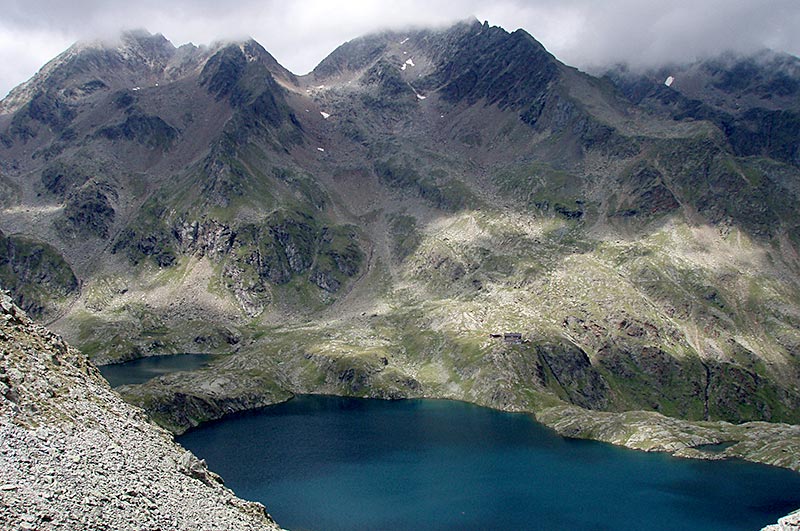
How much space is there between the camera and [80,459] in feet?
181

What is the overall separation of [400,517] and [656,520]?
55.3 m

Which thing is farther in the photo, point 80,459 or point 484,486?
point 484,486

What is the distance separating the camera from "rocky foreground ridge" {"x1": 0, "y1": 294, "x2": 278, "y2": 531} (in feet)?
161

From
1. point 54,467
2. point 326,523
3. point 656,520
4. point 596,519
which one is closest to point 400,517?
point 326,523

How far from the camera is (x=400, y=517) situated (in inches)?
5295

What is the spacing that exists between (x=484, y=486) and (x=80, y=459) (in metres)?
119

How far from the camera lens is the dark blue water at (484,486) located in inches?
5404

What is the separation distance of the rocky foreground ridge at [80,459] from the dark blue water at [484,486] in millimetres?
66823

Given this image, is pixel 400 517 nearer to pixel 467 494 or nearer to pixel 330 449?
pixel 467 494

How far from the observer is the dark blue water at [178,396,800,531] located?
5404 inches

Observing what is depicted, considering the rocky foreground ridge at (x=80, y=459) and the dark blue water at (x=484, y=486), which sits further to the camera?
the dark blue water at (x=484, y=486)

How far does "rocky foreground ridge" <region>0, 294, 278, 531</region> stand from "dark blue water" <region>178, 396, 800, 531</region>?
219 ft

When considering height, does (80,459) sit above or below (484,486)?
below

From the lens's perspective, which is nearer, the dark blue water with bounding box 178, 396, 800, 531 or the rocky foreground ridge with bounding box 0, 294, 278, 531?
the rocky foreground ridge with bounding box 0, 294, 278, 531
